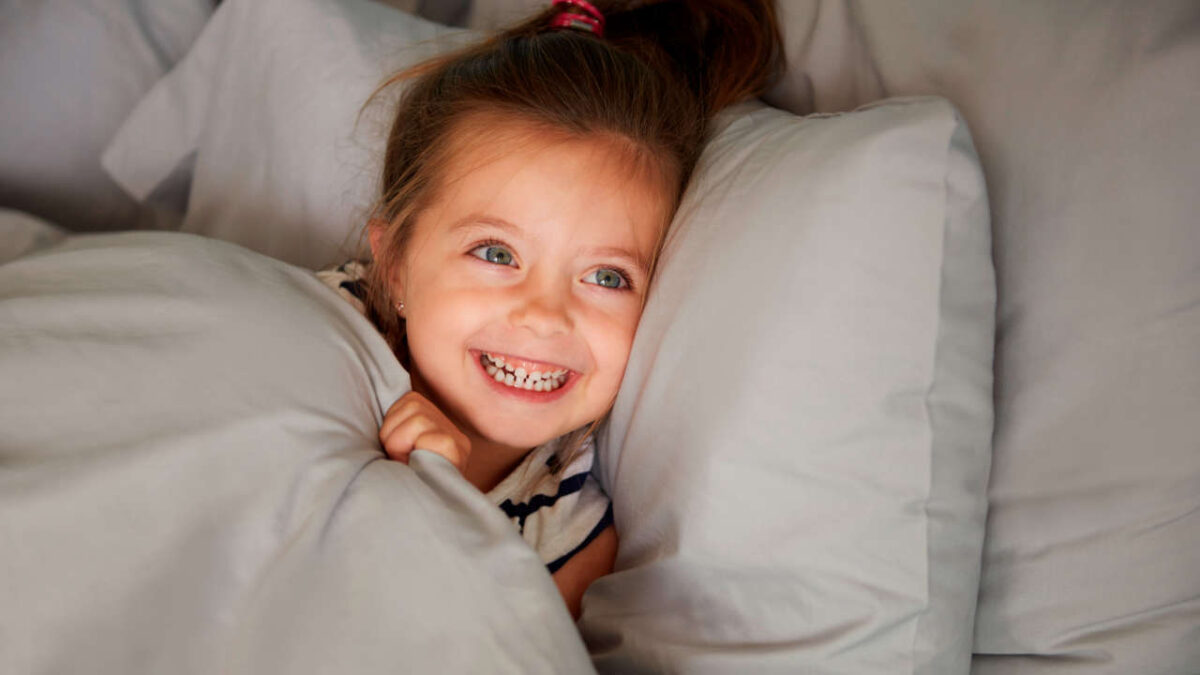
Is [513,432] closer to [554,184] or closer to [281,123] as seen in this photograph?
[554,184]

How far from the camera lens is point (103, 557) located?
0.57 metres

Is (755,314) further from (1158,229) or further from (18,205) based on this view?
(18,205)

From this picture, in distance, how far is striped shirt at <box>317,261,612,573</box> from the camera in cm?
97

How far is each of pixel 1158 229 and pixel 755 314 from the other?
0.33m

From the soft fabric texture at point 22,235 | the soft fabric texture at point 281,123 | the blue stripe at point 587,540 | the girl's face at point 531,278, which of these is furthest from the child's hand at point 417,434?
the soft fabric texture at point 22,235

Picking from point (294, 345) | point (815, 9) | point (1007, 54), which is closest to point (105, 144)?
point (294, 345)

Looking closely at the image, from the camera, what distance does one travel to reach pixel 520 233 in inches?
34.6

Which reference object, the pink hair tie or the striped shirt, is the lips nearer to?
the striped shirt

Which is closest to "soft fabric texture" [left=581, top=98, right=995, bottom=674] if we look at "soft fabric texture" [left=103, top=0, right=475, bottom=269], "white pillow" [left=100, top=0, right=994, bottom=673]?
"white pillow" [left=100, top=0, right=994, bottom=673]

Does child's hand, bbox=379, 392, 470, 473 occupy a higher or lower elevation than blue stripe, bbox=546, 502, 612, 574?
higher

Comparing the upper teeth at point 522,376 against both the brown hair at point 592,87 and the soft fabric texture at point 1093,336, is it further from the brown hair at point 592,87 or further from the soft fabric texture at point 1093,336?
the soft fabric texture at point 1093,336

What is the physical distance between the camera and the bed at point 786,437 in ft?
1.95

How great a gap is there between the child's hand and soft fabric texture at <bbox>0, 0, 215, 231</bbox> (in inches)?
30.0

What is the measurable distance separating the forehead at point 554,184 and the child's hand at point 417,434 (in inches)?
8.8
